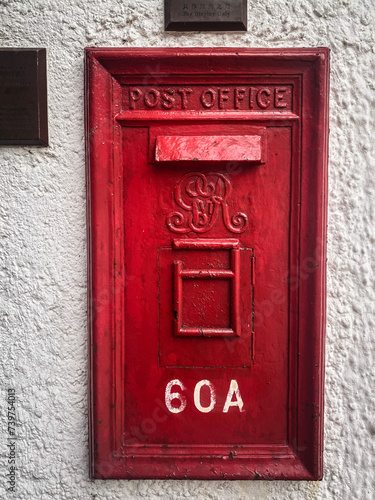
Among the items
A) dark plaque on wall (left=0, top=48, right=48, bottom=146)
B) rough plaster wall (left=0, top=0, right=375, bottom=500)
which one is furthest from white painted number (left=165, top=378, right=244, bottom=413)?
dark plaque on wall (left=0, top=48, right=48, bottom=146)

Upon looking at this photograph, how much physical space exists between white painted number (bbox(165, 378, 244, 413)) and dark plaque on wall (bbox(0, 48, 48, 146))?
0.90m

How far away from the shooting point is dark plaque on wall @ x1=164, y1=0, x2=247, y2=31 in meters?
1.07

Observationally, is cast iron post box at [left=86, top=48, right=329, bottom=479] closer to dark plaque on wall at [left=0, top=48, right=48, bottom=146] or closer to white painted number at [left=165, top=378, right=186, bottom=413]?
white painted number at [left=165, top=378, right=186, bottom=413]

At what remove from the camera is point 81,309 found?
1.15 meters

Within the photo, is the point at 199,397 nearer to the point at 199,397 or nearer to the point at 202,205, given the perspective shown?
the point at 199,397

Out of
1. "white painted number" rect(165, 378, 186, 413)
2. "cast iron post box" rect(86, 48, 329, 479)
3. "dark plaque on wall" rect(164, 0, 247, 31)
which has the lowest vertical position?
"white painted number" rect(165, 378, 186, 413)

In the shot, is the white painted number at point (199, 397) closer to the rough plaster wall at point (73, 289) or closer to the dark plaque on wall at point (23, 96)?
the rough plaster wall at point (73, 289)

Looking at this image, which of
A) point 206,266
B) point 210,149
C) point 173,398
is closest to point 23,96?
point 210,149

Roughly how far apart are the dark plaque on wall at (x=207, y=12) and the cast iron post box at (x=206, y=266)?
11 cm

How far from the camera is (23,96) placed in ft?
3.59

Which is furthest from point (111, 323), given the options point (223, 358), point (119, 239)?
point (223, 358)

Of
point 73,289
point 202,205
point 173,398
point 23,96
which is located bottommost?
point 173,398

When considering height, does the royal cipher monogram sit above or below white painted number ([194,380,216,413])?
above

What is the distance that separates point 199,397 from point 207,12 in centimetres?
121
